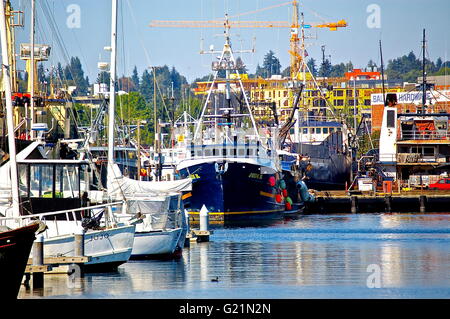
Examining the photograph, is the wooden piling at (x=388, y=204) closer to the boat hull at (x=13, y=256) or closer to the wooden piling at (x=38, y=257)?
the wooden piling at (x=38, y=257)

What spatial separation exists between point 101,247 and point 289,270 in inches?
289

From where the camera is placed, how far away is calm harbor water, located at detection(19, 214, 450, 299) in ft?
108

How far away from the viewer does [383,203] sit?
83.4 m

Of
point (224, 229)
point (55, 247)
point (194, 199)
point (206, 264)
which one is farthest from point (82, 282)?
point (194, 199)

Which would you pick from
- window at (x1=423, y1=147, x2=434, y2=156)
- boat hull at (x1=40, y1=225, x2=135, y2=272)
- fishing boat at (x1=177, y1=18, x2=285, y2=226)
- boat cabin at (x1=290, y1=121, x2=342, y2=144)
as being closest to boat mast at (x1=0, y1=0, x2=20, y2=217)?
boat hull at (x1=40, y1=225, x2=135, y2=272)

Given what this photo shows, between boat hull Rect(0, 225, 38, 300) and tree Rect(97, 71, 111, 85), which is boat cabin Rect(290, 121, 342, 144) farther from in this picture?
boat hull Rect(0, 225, 38, 300)

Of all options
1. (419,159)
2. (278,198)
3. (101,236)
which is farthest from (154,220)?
(419,159)

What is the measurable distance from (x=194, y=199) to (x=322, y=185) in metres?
40.2

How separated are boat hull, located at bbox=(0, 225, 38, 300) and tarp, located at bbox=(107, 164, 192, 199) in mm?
10603

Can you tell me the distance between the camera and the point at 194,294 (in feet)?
107

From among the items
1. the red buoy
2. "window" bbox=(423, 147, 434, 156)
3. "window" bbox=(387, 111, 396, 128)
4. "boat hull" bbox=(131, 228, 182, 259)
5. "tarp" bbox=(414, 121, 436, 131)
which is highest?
"window" bbox=(387, 111, 396, 128)

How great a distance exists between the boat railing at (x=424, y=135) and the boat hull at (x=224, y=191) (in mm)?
26029

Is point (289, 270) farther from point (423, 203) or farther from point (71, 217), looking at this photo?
point (423, 203)
